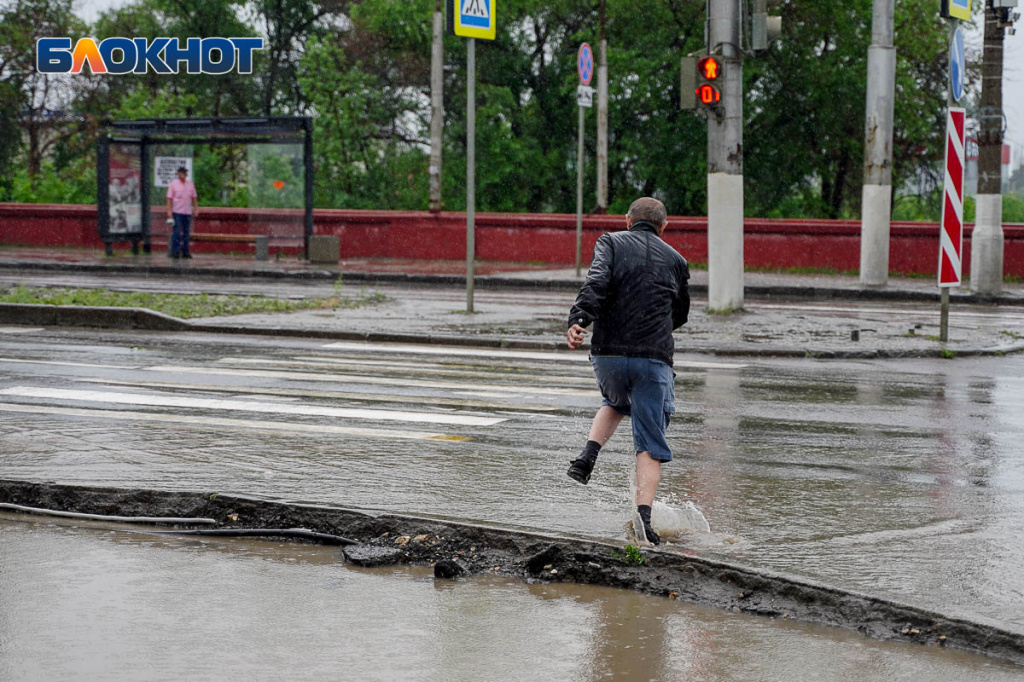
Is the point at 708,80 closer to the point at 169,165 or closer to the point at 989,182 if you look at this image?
the point at 989,182

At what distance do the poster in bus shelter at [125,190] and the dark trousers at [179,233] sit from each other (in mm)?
1611

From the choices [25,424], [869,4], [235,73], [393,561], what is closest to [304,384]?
[25,424]

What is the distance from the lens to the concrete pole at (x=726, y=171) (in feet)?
55.2

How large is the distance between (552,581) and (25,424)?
4816 mm

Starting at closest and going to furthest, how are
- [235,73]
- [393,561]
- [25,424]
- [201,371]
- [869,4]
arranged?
[393,561] < [25,424] < [201,371] < [869,4] < [235,73]

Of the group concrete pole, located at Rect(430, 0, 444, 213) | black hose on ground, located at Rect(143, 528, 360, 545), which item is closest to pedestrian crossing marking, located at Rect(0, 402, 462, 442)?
black hose on ground, located at Rect(143, 528, 360, 545)

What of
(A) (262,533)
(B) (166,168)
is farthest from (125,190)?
(A) (262,533)

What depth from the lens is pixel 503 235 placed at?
2805 centimetres

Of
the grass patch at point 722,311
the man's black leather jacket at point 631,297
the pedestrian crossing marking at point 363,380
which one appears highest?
the man's black leather jacket at point 631,297

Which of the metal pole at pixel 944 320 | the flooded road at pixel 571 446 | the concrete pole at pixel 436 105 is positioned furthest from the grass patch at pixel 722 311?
the concrete pole at pixel 436 105

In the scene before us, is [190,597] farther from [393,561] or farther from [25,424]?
[25,424]

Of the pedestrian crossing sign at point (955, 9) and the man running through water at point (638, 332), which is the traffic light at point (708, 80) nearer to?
the pedestrian crossing sign at point (955, 9)

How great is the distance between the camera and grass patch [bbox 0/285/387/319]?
16.4 m

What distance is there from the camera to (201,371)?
38.6 ft
